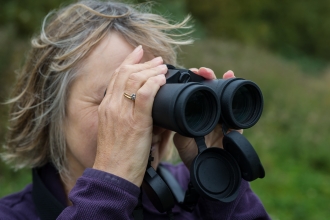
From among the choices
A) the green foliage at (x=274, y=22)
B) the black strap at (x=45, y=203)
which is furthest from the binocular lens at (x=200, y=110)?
the green foliage at (x=274, y=22)

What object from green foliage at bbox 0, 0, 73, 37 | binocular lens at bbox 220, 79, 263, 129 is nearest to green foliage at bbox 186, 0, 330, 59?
green foliage at bbox 0, 0, 73, 37

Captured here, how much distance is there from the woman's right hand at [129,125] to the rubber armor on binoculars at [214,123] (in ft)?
0.13

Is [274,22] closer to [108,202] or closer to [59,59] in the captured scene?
[59,59]

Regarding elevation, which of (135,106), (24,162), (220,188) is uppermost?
(135,106)

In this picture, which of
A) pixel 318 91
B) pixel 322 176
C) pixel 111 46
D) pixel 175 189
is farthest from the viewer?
pixel 318 91

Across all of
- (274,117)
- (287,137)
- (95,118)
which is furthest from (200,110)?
(274,117)

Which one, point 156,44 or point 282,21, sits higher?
point 156,44

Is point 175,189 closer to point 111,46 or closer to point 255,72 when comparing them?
point 111,46

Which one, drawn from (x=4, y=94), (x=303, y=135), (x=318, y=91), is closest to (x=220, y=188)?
(x=4, y=94)

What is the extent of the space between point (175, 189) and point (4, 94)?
270 cm

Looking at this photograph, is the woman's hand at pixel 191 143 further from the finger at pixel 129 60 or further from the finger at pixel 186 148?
the finger at pixel 129 60

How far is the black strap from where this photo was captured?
1614mm

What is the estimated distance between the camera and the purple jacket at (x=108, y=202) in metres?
1.31

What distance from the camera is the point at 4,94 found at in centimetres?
400
